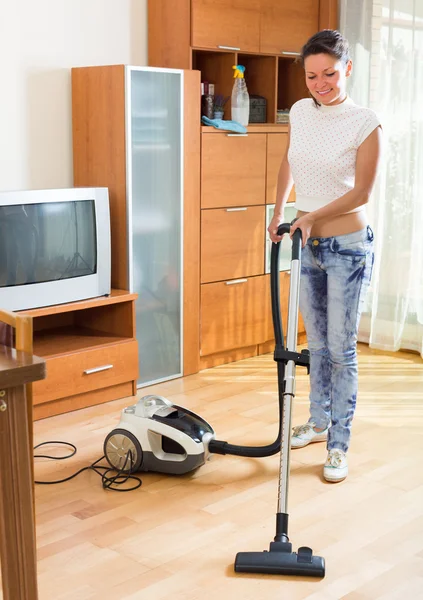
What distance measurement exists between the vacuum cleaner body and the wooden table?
3.61 ft

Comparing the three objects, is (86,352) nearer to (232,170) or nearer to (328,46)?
(232,170)

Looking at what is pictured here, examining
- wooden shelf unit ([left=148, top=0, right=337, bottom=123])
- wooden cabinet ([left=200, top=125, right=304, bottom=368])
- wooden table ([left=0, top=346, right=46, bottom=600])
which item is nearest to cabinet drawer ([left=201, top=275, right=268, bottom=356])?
wooden cabinet ([left=200, top=125, right=304, bottom=368])

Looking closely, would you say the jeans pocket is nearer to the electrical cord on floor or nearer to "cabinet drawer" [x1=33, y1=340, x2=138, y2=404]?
the electrical cord on floor

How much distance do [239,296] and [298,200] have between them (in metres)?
1.53

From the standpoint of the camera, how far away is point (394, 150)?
4.66 meters

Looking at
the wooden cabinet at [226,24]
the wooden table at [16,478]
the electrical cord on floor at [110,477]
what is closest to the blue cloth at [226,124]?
the wooden cabinet at [226,24]

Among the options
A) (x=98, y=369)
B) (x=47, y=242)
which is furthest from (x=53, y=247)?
(x=98, y=369)

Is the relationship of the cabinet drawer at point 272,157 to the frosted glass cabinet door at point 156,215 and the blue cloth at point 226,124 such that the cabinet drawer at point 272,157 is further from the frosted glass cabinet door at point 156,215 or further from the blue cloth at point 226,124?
the frosted glass cabinet door at point 156,215

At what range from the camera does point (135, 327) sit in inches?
155

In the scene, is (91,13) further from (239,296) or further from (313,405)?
(313,405)

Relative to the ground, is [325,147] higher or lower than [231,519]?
higher

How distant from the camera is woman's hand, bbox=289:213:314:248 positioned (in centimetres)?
273

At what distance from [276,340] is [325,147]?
67 centimetres

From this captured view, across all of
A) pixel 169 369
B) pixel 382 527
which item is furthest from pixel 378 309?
pixel 382 527
